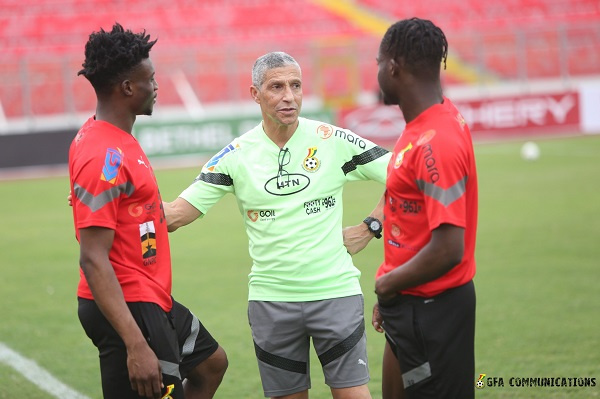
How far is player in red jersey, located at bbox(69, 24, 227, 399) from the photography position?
11.8ft

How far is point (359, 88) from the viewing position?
89.8 ft

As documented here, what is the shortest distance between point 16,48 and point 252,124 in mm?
12762

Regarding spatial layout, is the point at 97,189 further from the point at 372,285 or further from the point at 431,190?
the point at 372,285

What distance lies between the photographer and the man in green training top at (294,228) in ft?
14.4

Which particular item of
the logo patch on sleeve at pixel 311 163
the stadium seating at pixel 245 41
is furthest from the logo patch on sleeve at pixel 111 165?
the stadium seating at pixel 245 41

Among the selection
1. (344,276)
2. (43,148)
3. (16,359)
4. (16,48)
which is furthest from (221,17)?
(344,276)

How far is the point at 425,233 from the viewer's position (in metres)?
3.56

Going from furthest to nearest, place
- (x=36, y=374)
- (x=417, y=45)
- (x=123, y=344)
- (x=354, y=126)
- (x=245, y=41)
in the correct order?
1. (x=245, y=41)
2. (x=354, y=126)
3. (x=36, y=374)
4. (x=123, y=344)
5. (x=417, y=45)

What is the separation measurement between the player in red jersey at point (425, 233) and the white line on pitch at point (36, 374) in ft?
10.8

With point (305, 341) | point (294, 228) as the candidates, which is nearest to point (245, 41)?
point (294, 228)

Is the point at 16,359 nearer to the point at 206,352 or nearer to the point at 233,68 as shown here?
the point at 206,352

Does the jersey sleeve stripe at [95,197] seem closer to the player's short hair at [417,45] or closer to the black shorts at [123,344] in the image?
the black shorts at [123,344]

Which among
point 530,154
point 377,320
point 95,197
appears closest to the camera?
point 95,197

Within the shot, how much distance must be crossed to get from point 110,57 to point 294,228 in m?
1.34
